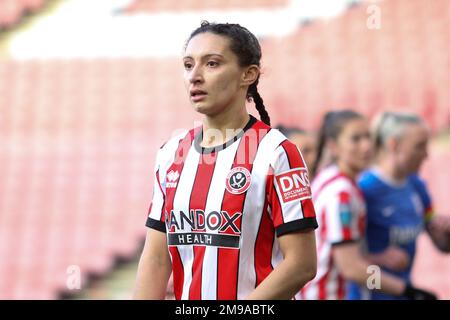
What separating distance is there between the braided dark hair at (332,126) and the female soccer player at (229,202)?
2197mm

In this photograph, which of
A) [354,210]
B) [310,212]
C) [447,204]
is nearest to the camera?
[310,212]

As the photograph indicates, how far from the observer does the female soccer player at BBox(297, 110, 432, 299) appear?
467 centimetres

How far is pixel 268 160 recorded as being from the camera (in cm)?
274

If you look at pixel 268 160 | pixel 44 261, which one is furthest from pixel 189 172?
pixel 44 261

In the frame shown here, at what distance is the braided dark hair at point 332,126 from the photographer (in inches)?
199

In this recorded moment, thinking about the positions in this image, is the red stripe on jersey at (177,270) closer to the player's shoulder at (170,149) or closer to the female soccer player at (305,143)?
the player's shoulder at (170,149)

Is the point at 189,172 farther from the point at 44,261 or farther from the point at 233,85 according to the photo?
the point at 44,261

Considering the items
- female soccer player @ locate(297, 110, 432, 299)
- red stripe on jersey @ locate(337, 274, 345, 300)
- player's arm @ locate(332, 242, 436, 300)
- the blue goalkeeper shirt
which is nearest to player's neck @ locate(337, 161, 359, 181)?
female soccer player @ locate(297, 110, 432, 299)

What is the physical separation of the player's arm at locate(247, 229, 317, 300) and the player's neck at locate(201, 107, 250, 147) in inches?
14.6

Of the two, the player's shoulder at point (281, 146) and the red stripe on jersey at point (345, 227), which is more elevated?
the player's shoulder at point (281, 146)

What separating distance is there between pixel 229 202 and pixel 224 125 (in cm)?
26

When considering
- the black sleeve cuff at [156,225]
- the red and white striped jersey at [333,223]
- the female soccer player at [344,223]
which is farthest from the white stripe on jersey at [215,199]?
the red and white striped jersey at [333,223]
